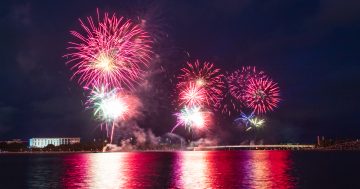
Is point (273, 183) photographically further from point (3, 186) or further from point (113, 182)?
point (3, 186)

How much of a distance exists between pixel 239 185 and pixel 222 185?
2531mm

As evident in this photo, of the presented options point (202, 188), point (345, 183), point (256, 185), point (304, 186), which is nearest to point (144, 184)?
point (202, 188)

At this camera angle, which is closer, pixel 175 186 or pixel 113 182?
pixel 175 186

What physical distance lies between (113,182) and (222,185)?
18030 mm

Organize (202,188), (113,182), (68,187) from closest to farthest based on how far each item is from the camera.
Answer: (202,188), (68,187), (113,182)

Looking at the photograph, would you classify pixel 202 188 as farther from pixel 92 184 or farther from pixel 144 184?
pixel 92 184

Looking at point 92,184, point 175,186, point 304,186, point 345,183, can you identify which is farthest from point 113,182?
point 345,183

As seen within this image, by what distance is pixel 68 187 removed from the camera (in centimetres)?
6619

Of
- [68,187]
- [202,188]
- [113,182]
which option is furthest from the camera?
[113,182]

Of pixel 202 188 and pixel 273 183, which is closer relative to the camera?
pixel 202 188

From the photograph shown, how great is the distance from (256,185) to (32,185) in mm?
36281

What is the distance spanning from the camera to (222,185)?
6525cm

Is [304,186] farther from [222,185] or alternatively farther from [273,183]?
[222,185]

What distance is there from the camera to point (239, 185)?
2581 inches
